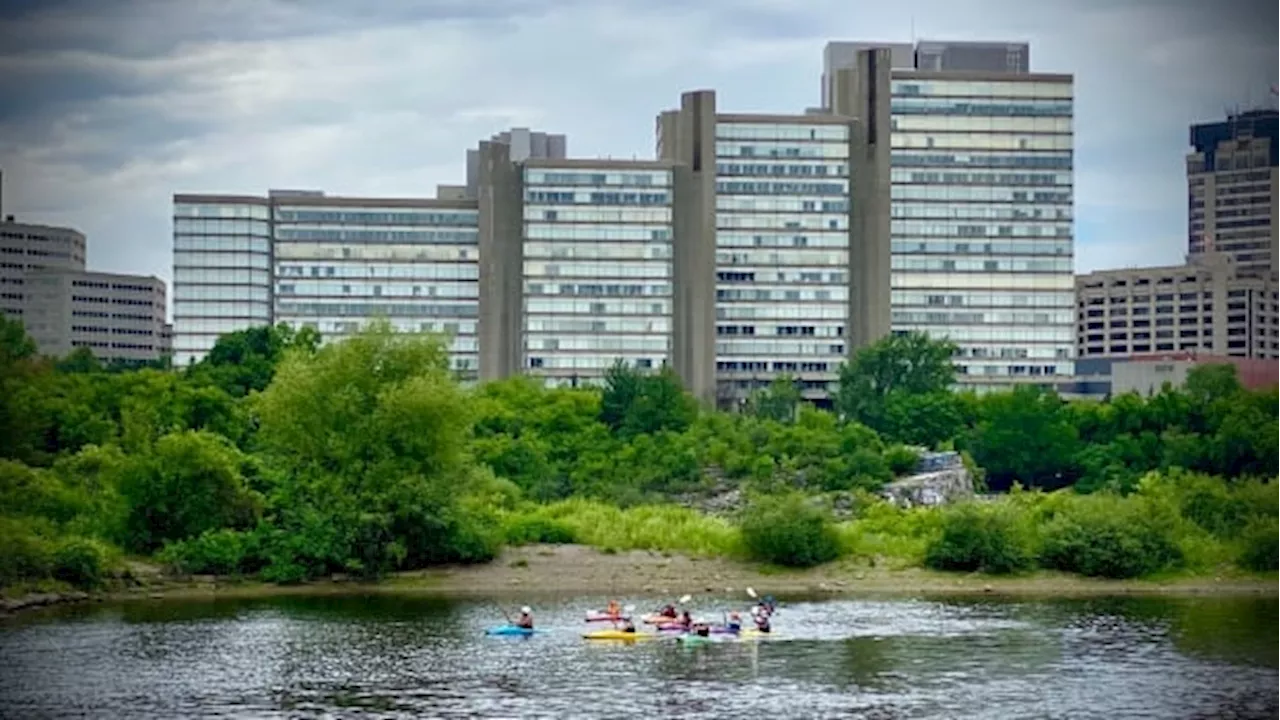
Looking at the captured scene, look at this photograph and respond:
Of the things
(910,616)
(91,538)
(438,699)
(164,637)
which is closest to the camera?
(438,699)

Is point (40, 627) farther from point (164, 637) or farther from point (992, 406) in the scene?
point (992, 406)

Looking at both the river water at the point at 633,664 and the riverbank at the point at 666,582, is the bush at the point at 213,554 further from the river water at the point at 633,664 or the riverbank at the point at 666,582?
the river water at the point at 633,664

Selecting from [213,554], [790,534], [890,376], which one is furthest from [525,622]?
[890,376]

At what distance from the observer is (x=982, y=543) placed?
106000mm

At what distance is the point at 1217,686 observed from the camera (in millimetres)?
67438

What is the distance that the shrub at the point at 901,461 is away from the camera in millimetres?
142500

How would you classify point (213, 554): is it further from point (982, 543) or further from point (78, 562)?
point (982, 543)

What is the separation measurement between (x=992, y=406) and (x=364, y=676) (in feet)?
324

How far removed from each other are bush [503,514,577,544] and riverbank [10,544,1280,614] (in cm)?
186

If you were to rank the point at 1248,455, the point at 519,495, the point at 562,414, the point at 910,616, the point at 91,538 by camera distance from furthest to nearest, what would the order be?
the point at 562,414
the point at 1248,455
the point at 519,495
the point at 91,538
the point at 910,616

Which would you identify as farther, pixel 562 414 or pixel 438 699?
pixel 562 414

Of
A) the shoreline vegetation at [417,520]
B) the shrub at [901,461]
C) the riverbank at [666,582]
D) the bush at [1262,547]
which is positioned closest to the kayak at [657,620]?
the riverbank at [666,582]

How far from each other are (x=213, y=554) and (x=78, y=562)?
8.16 m

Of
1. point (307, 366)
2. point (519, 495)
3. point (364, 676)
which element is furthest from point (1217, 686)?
point (519, 495)
